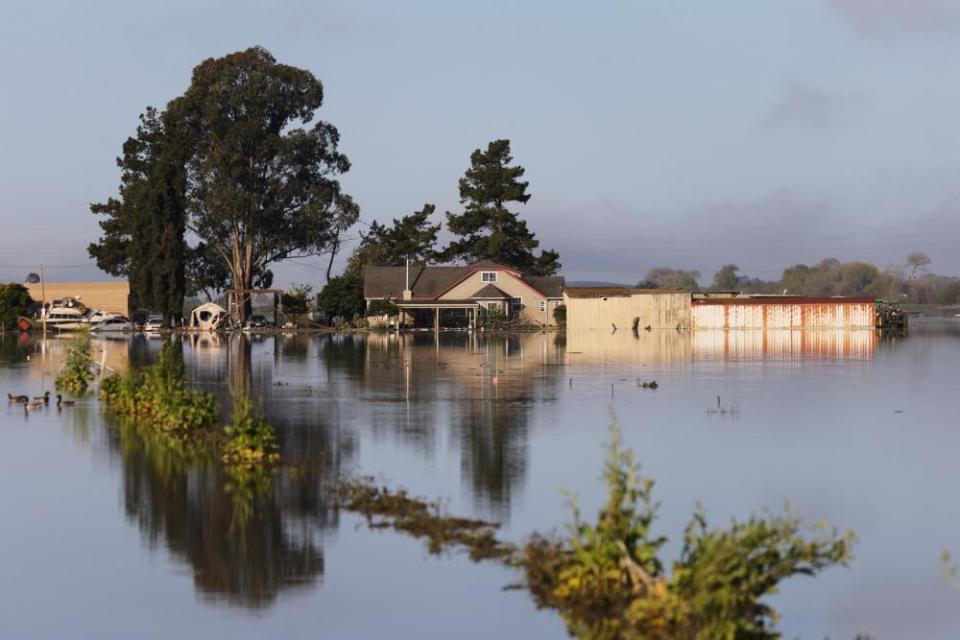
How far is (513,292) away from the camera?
100750 mm

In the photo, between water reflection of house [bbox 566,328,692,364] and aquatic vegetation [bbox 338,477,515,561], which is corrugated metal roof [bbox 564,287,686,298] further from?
aquatic vegetation [bbox 338,477,515,561]

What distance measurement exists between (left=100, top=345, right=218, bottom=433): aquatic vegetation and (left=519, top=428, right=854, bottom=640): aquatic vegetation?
1451cm

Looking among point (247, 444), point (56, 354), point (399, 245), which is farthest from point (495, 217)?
point (247, 444)

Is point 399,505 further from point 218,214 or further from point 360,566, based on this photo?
point 218,214

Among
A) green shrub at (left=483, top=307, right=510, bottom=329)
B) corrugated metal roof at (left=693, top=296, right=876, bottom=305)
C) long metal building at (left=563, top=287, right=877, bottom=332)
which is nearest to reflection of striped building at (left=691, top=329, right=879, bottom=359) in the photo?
long metal building at (left=563, top=287, right=877, bottom=332)

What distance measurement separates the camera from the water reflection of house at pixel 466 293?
9812 cm

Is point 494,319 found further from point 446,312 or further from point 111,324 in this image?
point 111,324

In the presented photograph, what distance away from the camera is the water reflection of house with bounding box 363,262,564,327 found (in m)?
98.1

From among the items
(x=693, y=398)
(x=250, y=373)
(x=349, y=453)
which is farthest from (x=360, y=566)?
(x=250, y=373)

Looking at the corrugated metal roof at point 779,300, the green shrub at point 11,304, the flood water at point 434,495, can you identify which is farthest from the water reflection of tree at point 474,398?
the green shrub at point 11,304

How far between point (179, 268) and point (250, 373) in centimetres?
4774

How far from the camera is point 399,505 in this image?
1842cm

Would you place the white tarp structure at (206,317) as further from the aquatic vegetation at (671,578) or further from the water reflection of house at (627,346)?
the aquatic vegetation at (671,578)

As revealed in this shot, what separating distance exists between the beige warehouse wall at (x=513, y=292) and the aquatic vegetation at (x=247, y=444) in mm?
76453
